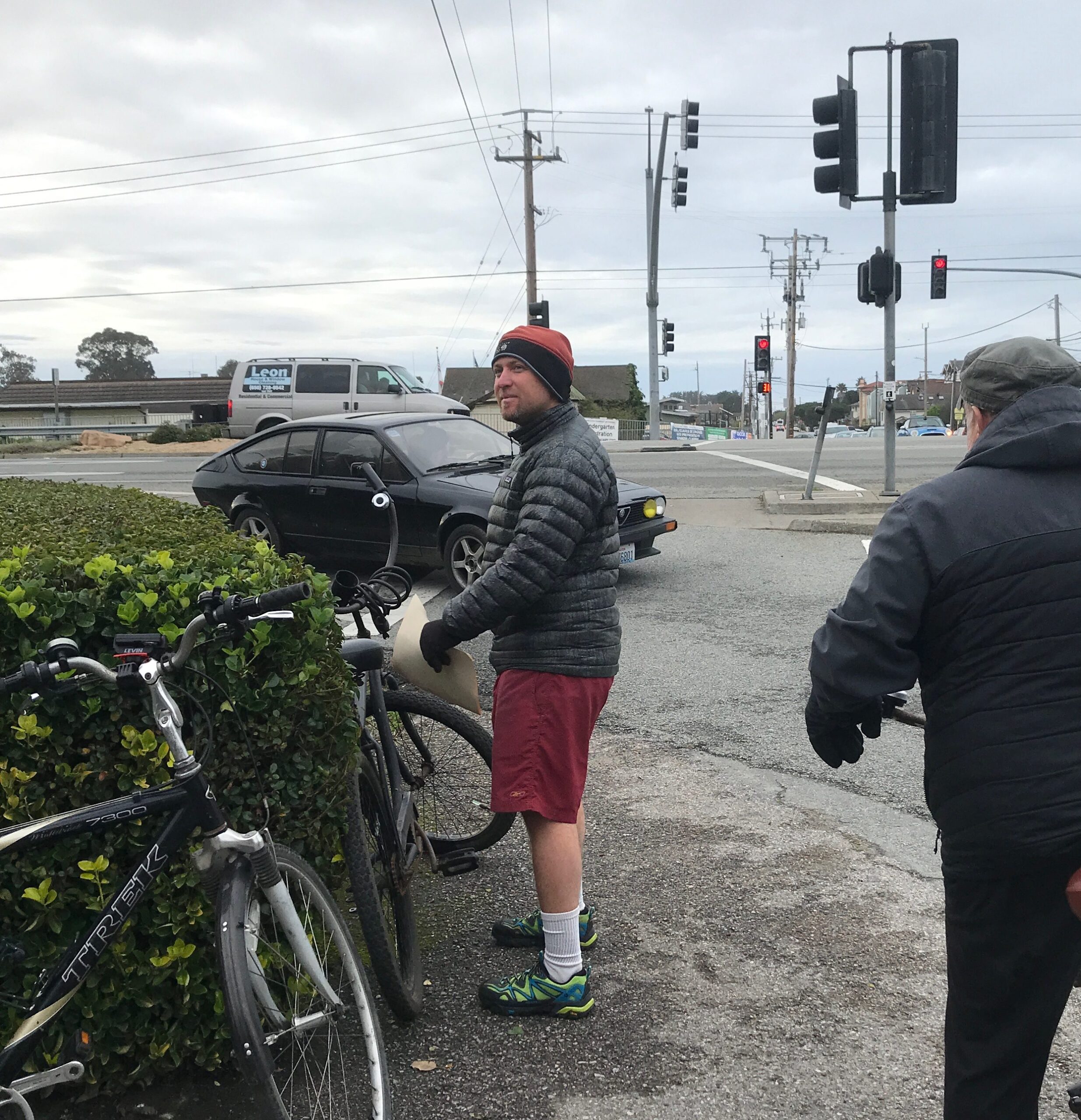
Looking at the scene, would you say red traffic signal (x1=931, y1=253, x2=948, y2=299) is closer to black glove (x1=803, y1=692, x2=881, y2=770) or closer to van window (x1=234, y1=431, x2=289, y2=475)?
van window (x1=234, y1=431, x2=289, y2=475)

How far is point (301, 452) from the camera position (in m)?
10.6

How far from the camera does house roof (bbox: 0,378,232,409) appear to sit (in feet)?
212

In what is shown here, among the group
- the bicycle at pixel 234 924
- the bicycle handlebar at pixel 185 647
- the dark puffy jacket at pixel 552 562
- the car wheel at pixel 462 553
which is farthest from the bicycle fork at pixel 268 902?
the car wheel at pixel 462 553

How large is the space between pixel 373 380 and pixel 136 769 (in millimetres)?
22953

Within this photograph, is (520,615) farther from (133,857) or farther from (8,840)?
(8,840)

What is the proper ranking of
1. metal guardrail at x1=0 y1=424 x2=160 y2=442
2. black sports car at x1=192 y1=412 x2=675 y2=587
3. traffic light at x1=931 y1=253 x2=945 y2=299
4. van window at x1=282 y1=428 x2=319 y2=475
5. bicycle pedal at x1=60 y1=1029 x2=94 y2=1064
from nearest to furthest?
bicycle pedal at x1=60 y1=1029 x2=94 y2=1064, black sports car at x1=192 y1=412 x2=675 y2=587, van window at x1=282 y1=428 x2=319 y2=475, traffic light at x1=931 y1=253 x2=945 y2=299, metal guardrail at x1=0 y1=424 x2=160 y2=442

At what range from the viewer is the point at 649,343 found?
3453 centimetres

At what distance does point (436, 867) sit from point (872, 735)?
194 centimetres

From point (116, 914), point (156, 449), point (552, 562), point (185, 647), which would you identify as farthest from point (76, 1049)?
point (156, 449)

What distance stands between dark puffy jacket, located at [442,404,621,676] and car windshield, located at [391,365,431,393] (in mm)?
21853

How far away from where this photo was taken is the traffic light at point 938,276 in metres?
28.4

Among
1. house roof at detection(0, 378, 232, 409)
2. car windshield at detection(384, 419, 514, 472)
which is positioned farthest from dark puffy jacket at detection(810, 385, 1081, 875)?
house roof at detection(0, 378, 232, 409)

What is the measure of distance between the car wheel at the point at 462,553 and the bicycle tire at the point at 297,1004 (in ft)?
21.6

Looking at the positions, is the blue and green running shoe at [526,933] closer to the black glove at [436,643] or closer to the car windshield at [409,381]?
the black glove at [436,643]
